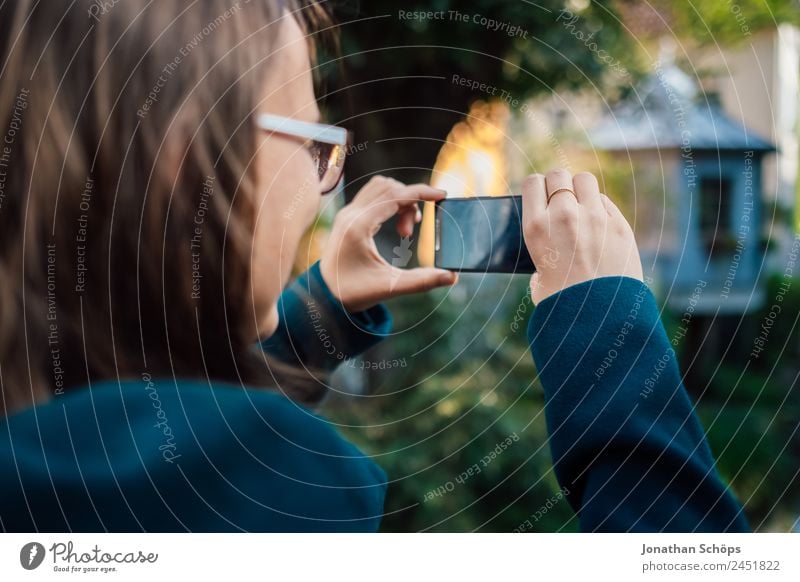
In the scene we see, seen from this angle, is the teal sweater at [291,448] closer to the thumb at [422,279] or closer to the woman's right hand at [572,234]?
the woman's right hand at [572,234]

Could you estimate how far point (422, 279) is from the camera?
1.86 feet

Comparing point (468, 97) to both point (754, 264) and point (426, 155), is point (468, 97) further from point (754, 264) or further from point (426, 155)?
point (754, 264)

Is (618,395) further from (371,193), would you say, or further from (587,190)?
(371,193)

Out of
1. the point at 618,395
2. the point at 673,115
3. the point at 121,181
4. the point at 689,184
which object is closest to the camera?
the point at 618,395

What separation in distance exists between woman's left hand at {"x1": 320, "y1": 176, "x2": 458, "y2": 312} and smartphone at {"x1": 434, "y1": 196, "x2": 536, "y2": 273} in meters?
0.02

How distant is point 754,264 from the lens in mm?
2211

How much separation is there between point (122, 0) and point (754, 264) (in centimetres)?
212

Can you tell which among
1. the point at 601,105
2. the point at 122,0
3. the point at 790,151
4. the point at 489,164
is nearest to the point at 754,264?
the point at 790,151

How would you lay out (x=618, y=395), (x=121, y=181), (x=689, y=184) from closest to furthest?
1. (x=618, y=395)
2. (x=121, y=181)
3. (x=689, y=184)

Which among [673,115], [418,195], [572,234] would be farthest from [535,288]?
[673,115]

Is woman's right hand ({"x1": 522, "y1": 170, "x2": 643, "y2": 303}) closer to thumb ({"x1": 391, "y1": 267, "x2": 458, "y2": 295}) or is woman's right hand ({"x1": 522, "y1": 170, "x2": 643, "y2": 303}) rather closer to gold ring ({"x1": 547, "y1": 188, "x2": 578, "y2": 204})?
gold ring ({"x1": 547, "y1": 188, "x2": 578, "y2": 204})

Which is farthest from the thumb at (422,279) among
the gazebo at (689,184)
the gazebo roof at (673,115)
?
the gazebo roof at (673,115)

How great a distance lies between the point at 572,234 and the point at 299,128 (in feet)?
0.80

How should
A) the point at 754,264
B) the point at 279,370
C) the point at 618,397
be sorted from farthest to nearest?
1. the point at 754,264
2. the point at 279,370
3. the point at 618,397
